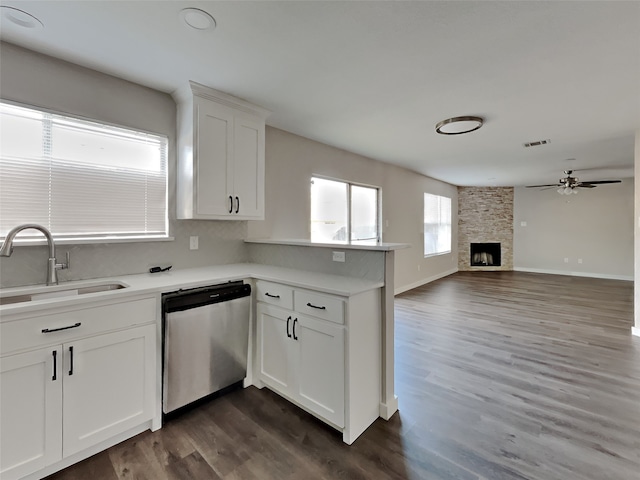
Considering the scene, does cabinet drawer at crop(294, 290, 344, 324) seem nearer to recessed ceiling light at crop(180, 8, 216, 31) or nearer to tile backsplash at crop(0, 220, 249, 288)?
tile backsplash at crop(0, 220, 249, 288)

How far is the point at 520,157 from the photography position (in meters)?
4.74

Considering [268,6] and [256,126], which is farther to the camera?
[256,126]

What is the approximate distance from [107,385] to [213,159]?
175 cm

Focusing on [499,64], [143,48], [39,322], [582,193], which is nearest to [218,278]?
[39,322]

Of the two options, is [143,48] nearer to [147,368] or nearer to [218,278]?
[218,278]

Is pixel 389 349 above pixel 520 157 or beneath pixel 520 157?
beneath

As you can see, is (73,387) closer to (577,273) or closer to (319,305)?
(319,305)

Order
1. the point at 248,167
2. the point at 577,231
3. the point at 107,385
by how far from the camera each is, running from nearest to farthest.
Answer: the point at 107,385 → the point at 248,167 → the point at 577,231

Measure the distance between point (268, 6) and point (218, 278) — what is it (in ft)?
5.67

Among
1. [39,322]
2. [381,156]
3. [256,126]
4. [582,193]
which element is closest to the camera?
[39,322]

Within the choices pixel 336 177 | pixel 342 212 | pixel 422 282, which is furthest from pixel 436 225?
pixel 336 177

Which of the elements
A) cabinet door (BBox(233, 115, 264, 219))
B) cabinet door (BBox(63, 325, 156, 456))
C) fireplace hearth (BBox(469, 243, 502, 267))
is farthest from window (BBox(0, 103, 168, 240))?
fireplace hearth (BBox(469, 243, 502, 267))

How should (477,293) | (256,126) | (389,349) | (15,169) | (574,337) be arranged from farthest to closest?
(477,293) → (574,337) → (256,126) → (389,349) → (15,169)

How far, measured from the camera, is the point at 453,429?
1926mm
